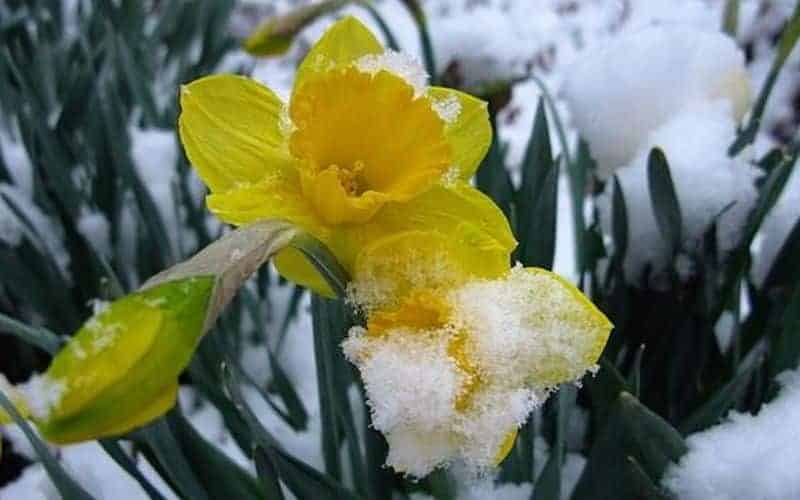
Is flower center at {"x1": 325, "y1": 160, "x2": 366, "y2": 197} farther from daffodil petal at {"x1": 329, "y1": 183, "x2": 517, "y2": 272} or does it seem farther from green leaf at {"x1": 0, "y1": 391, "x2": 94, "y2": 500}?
green leaf at {"x1": 0, "y1": 391, "x2": 94, "y2": 500}

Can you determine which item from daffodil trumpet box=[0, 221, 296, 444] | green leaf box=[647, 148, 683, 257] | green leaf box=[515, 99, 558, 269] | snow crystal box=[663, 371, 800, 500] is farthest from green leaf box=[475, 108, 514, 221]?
daffodil trumpet box=[0, 221, 296, 444]

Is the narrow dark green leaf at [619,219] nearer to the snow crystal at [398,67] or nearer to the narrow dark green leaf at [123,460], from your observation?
the snow crystal at [398,67]

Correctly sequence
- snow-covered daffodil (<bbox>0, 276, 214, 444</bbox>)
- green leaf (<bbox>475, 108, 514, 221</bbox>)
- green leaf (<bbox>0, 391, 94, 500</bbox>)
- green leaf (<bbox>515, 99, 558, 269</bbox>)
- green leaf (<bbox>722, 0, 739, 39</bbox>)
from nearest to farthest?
snow-covered daffodil (<bbox>0, 276, 214, 444</bbox>) → green leaf (<bbox>0, 391, 94, 500</bbox>) → green leaf (<bbox>515, 99, 558, 269</bbox>) → green leaf (<bbox>475, 108, 514, 221</bbox>) → green leaf (<bbox>722, 0, 739, 39</bbox>)

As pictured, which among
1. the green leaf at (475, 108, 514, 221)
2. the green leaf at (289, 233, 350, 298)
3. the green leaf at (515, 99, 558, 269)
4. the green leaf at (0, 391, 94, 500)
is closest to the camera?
the green leaf at (289, 233, 350, 298)

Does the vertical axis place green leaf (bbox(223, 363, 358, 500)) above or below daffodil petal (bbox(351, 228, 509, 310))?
below

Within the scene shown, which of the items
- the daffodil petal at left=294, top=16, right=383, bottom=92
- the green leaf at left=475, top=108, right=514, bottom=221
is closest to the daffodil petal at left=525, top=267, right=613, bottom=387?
the daffodil petal at left=294, top=16, right=383, bottom=92

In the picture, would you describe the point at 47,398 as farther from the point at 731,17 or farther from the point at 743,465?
the point at 731,17

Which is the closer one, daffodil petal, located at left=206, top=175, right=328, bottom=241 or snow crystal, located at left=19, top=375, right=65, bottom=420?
snow crystal, located at left=19, top=375, right=65, bottom=420

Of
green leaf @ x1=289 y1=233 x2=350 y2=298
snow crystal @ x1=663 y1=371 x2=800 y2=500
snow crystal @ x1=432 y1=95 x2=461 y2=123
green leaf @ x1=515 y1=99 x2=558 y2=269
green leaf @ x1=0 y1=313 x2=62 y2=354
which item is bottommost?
snow crystal @ x1=663 y1=371 x2=800 y2=500
